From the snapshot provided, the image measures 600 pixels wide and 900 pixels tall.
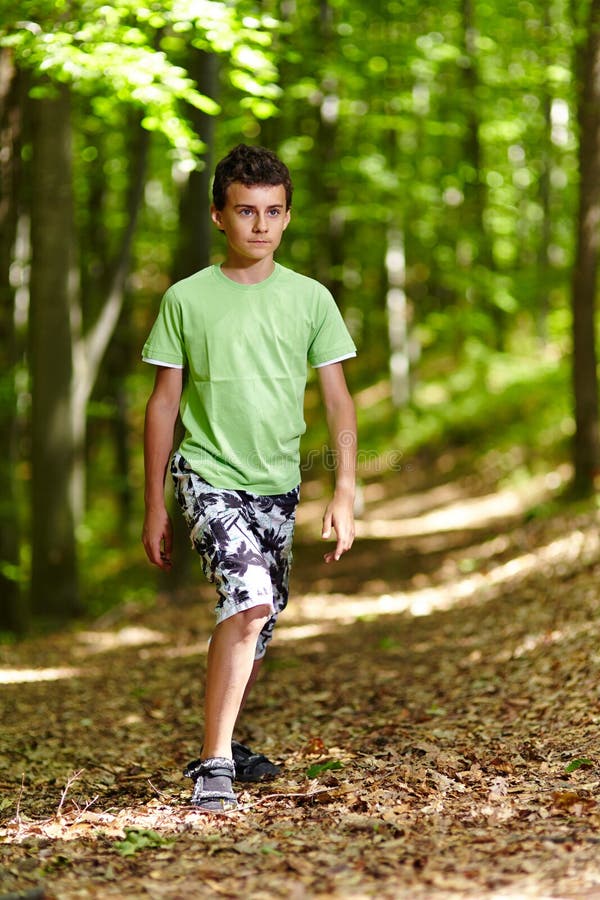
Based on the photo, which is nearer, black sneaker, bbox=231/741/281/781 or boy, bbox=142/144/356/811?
boy, bbox=142/144/356/811

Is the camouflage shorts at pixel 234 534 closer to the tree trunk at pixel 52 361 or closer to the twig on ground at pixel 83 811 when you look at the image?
the twig on ground at pixel 83 811

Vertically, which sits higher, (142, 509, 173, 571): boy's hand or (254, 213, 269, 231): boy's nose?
(254, 213, 269, 231): boy's nose

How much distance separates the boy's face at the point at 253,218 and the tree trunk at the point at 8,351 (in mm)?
5607

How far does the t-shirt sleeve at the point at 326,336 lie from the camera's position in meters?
3.79

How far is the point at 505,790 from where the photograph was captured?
11.8 ft

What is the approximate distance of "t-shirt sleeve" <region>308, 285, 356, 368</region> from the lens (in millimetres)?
3793

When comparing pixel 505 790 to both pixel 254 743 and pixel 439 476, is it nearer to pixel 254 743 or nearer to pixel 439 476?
pixel 254 743

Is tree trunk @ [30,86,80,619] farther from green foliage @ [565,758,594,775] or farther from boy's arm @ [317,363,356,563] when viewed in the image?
green foliage @ [565,758,594,775]

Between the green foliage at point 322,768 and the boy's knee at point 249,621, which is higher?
the boy's knee at point 249,621

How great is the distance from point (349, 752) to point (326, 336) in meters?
1.86

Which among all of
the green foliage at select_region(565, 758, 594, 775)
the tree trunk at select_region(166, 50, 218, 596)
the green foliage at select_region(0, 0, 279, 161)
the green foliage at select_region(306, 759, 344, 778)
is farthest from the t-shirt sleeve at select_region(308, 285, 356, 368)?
the tree trunk at select_region(166, 50, 218, 596)

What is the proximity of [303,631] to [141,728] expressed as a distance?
345cm

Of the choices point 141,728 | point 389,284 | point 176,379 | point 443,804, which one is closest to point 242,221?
point 176,379

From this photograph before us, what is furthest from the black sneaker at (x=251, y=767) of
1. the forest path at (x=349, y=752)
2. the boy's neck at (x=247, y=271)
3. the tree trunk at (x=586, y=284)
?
the tree trunk at (x=586, y=284)
